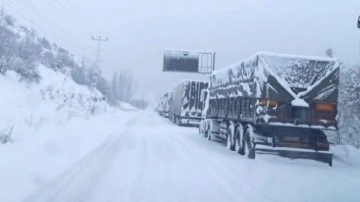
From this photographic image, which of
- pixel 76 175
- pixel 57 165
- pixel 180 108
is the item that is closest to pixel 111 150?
pixel 57 165

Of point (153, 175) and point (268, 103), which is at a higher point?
point (268, 103)

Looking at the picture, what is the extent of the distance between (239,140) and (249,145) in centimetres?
164

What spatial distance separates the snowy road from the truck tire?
259 mm

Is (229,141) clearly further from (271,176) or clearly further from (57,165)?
(57,165)

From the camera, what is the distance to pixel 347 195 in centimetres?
870

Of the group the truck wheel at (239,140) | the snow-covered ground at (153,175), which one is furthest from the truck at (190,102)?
the snow-covered ground at (153,175)

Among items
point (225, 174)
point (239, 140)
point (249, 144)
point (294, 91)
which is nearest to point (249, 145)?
point (249, 144)

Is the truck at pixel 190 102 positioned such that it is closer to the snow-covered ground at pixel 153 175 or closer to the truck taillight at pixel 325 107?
the snow-covered ground at pixel 153 175

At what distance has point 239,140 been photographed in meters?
15.9

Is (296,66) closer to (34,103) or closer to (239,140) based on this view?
(239,140)

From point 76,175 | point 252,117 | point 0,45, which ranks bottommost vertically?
point 76,175

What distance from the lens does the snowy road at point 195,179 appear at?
7527 mm

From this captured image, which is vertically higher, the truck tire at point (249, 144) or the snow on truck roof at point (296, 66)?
the snow on truck roof at point (296, 66)

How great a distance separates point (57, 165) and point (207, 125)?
14.0 m
